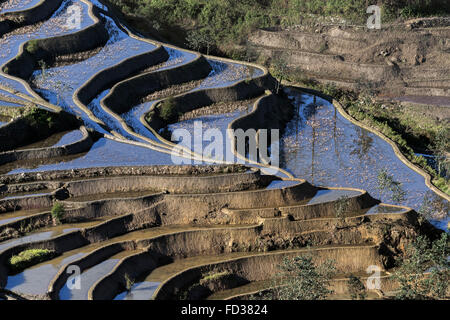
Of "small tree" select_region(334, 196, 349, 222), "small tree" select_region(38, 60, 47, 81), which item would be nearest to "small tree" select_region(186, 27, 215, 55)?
"small tree" select_region(38, 60, 47, 81)

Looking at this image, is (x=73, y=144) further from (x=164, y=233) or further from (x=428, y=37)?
(x=428, y=37)

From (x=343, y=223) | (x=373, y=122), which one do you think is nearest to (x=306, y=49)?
(x=373, y=122)

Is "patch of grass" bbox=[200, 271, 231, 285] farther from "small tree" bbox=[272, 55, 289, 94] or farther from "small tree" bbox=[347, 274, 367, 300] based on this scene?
"small tree" bbox=[272, 55, 289, 94]

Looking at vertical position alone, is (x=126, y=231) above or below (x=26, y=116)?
below

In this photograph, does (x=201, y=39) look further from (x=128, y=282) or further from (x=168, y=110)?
(x=128, y=282)

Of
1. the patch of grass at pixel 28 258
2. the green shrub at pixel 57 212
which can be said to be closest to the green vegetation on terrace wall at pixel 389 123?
the green shrub at pixel 57 212

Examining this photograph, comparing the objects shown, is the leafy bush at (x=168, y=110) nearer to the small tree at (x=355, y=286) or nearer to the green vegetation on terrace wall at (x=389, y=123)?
the green vegetation on terrace wall at (x=389, y=123)
